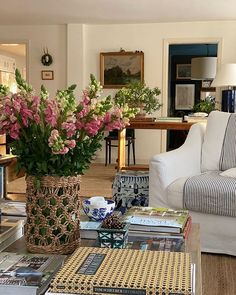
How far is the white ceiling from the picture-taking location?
5539mm

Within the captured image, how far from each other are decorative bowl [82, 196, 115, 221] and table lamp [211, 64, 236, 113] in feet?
9.68

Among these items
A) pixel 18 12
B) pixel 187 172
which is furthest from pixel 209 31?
pixel 187 172

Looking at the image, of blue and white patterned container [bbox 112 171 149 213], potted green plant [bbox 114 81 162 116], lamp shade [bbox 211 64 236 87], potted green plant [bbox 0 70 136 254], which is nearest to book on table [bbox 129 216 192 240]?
potted green plant [bbox 0 70 136 254]

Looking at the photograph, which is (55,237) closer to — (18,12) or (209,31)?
(18,12)

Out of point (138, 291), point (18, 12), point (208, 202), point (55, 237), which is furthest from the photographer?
point (18, 12)

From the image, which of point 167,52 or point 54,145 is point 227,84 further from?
point 54,145

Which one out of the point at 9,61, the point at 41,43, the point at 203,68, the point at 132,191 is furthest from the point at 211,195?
the point at 9,61

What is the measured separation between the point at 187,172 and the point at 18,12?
4430mm

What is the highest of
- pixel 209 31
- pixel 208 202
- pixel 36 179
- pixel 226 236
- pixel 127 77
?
pixel 209 31

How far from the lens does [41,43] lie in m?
7.14

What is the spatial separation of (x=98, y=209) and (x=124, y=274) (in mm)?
619

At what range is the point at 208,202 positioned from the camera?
8.11 ft

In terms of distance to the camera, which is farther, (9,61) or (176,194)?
(9,61)

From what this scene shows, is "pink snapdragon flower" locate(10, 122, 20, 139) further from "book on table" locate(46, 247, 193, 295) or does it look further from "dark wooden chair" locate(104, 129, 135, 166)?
"dark wooden chair" locate(104, 129, 135, 166)
